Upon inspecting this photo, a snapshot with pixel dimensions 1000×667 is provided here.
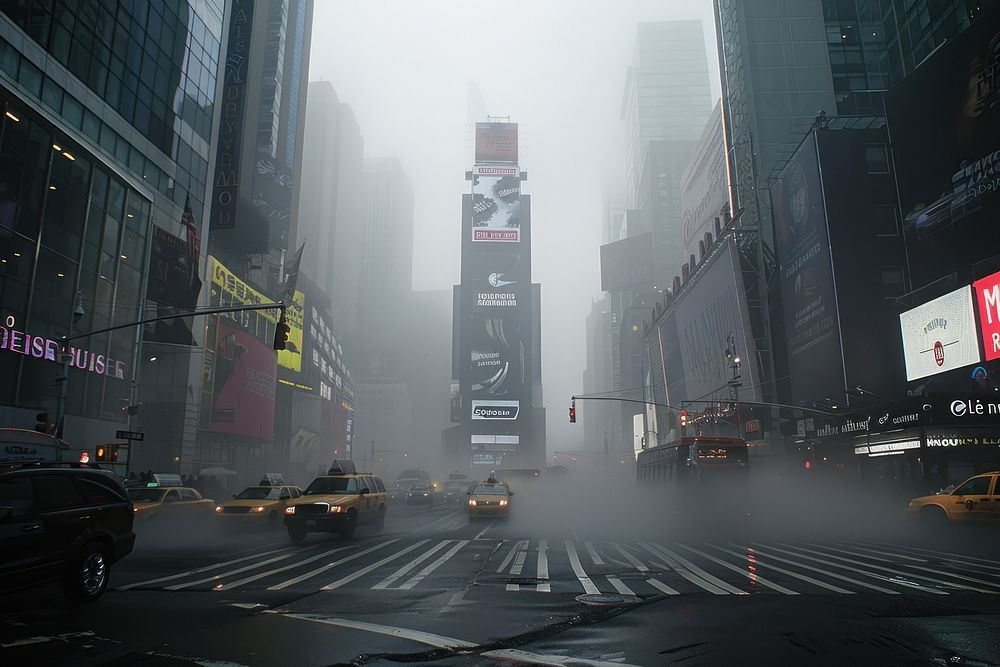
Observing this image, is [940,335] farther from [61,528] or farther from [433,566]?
[61,528]

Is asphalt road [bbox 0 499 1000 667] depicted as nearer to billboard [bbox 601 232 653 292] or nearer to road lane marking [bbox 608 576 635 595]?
road lane marking [bbox 608 576 635 595]

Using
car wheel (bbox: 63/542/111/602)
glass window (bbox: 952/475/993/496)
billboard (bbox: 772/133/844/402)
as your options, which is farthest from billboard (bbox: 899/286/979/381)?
car wheel (bbox: 63/542/111/602)

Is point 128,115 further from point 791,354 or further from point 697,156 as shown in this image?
point 697,156

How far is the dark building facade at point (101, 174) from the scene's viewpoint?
29016 millimetres

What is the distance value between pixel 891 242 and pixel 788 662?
5271 cm

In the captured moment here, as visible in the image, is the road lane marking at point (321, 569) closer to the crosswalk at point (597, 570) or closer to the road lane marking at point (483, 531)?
the crosswalk at point (597, 570)

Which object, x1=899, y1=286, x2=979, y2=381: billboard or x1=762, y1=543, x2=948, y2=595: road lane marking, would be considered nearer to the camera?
x1=762, y1=543, x2=948, y2=595: road lane marking

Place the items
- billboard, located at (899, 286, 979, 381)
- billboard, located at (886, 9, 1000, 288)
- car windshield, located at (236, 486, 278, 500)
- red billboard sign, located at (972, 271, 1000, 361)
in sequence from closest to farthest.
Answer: car windshield, located at (236, 486, 278, 500) < red billboard sign, located at (972, 271, 1000, 361) < billboard, located at (899, 286, 979, 381) < billboard, located at (886, 9, 1000, 288)

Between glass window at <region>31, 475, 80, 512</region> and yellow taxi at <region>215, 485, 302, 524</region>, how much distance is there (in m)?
12.0

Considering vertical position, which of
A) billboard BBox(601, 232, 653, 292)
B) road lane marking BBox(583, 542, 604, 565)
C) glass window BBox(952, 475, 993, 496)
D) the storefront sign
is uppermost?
billboard BBox(601, 232, 653, 292)

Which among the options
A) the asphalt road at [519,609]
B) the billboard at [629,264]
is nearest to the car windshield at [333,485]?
the asphalt road at [519,609]

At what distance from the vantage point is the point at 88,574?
9219 millimetres

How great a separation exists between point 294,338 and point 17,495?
8131 cm

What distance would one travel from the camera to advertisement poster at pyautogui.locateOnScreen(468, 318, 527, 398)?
490 feet
